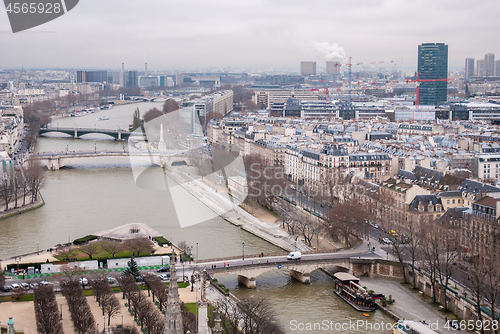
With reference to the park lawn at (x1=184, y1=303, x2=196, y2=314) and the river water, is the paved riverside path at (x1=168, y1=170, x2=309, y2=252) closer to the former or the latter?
the river water

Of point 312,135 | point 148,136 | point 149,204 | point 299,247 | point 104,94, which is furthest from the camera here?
point 104,94

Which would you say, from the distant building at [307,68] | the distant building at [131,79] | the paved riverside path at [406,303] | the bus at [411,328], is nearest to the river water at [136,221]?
the paved riverside path at [406,303]

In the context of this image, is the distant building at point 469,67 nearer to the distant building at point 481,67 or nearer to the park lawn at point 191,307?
the distant building at point 481,67

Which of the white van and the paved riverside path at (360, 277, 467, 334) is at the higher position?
the white van

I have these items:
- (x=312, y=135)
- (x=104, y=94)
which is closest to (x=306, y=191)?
(x=312, y=135)

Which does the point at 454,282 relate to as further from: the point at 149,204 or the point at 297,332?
the point at 149,204

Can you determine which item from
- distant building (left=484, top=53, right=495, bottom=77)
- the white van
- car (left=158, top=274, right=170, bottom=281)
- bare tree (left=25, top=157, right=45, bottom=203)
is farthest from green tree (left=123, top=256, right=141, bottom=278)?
distant building (left=484, top=53, right=495, bottom=77)

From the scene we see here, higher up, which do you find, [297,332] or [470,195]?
[470,195]
